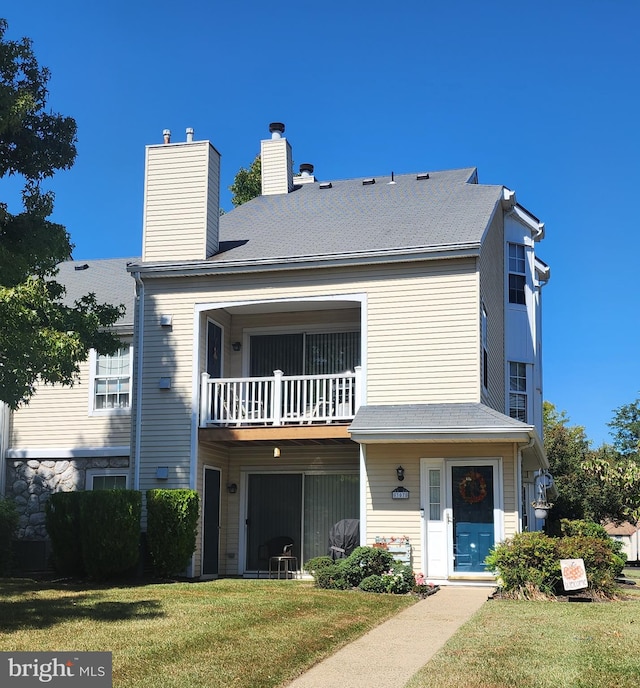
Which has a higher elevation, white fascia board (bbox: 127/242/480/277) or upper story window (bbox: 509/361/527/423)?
white fascia board (bbox: 127/242/480/277)

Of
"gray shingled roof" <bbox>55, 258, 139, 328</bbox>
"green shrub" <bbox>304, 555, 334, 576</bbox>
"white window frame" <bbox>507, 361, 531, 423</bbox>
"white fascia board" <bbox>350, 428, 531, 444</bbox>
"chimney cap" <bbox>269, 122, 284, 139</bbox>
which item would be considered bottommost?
"green shrub" <bbox>304, 555, 334, 576</bbox>

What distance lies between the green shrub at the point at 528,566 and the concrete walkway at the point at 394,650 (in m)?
0.98

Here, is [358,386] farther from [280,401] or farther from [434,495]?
[434,495]

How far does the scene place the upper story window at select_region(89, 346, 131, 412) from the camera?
1972cm

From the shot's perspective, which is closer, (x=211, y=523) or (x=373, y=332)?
(x=373, y=332)

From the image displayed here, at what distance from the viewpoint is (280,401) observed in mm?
17016

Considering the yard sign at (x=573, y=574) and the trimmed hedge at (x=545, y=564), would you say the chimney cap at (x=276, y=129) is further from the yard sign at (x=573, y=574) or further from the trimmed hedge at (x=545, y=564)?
the yard sign at (x=573, y=574)

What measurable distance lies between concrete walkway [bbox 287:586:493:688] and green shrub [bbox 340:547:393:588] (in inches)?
64.5

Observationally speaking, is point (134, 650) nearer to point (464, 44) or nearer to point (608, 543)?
point (608, 543)

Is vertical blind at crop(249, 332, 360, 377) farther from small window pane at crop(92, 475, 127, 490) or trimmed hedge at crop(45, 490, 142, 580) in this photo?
trimmed hedge at crop(45, 490, 142, 580)

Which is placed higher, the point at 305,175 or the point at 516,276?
the point at 305,175

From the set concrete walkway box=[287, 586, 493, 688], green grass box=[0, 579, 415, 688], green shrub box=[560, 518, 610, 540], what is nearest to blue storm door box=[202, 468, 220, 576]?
green grass box=[0, 579, 415, 688]

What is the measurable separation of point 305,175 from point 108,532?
12.2 m

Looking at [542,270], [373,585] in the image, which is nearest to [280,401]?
[373,585]
